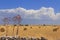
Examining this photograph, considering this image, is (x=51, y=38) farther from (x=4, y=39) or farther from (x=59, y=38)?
(x=4, y=39)

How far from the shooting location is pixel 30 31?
6400 centimetres

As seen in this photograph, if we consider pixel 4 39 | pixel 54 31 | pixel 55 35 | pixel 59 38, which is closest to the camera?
pixel 4 39

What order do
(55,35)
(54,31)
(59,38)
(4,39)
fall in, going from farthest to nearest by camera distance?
(54,31)
(55,35)
(59,38)
(4,39)

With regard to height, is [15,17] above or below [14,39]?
above

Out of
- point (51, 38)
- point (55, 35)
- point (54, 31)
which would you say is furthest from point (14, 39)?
point (54, 31)

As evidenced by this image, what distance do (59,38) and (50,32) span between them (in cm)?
782

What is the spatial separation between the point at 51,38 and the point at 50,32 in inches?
286

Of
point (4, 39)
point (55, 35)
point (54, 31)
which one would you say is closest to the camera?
point (4, 39)

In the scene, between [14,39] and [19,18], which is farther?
[19,18]

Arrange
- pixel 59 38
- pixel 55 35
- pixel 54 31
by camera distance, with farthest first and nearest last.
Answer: pixel 54 31 → pixel 55 35 → pixel 59 38

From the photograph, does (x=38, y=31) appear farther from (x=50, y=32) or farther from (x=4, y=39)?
(x=4, y=39)

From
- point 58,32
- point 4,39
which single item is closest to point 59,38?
point 58,32

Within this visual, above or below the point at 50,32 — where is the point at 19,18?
above

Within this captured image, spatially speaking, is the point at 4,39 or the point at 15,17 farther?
the point at 15,17
